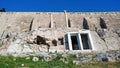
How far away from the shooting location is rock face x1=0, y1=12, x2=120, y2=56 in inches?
848

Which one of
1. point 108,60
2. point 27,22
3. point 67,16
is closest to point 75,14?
point 67,16

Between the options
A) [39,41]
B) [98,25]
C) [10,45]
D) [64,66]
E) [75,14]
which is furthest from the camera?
[75,14]

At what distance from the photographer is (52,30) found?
77.4 feet

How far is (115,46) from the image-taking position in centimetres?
2200

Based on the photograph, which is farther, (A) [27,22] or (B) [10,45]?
(A) [27,22]

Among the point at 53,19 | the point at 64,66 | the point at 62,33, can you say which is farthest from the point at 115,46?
the point at 53,19

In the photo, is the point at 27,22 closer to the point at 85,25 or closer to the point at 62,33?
the point at 85,25

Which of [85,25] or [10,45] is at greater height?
[85,25]

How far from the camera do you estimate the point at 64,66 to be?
14.0m

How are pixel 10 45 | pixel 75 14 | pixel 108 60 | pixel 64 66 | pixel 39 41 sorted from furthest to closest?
pixel 75 14 < pixel 39 41 < pixel 10 45 < pixel 108 60 < pixel 64 66

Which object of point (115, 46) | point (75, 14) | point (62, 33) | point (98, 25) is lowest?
point (115, 46)

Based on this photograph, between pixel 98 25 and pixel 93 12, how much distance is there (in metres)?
3.81

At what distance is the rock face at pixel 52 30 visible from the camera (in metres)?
21.5

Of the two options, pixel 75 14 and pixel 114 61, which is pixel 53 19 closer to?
pixel 75 14
